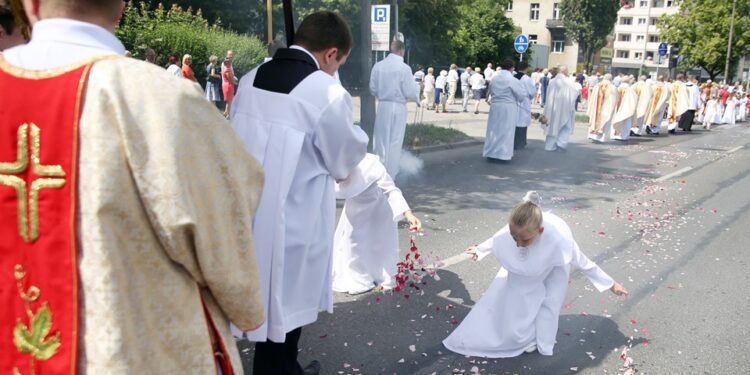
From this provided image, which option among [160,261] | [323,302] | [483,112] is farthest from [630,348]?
[483,112]

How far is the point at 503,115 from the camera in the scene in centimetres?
1212

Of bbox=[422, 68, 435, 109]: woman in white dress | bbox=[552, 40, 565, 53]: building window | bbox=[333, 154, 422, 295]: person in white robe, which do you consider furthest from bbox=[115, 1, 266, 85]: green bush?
bbox=[552, 40, 565, 53]: building window

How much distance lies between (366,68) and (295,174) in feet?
27.1

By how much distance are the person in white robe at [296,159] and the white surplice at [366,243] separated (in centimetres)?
146

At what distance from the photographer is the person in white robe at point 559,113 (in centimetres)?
1424

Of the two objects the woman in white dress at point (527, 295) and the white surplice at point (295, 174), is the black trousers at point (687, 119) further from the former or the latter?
the white surplice at point (295, 174)

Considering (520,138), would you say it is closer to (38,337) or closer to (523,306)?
(523,306)

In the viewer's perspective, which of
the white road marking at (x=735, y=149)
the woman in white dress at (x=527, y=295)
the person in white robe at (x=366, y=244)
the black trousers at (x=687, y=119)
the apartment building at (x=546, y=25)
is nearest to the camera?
the woman in white dress at (x=527, y=295)

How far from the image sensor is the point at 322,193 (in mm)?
2840

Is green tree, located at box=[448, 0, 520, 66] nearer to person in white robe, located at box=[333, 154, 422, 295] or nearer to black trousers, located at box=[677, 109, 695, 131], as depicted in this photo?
black trousers, located at box=[677, 109, 695, 131]

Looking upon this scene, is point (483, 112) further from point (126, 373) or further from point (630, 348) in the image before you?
point (126, 373)

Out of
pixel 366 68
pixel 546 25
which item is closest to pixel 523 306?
pixel 366 68

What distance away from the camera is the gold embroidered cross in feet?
4.62

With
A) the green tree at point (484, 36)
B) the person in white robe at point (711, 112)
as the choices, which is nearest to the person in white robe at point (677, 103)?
the person in white robe at point (711, 112)
